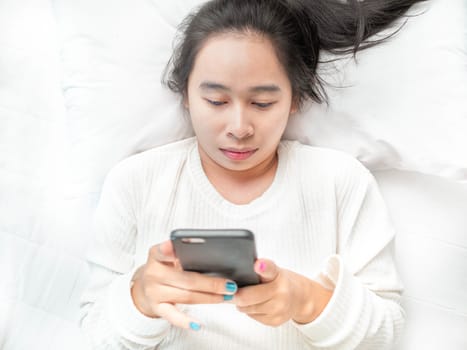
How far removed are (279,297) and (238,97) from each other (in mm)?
328

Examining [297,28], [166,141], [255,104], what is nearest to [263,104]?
[255,104]

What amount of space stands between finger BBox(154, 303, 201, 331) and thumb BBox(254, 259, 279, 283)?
13 cm

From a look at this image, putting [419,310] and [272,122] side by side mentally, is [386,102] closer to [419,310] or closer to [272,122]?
[272,122]

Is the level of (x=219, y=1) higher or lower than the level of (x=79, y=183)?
higher

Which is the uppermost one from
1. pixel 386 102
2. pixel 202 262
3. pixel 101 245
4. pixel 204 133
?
pixel 386 102

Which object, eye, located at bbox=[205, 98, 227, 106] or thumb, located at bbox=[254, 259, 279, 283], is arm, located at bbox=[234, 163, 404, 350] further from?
eye, located at bbox=[205, 98, 227, 106]

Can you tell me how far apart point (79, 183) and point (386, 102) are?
64 centimetres

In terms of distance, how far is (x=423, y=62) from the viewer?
119cm

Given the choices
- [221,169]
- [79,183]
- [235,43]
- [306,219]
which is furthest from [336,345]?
[79,183]

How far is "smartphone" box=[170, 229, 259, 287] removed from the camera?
809mm

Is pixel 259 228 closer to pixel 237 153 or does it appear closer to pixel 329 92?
pixel 237 153

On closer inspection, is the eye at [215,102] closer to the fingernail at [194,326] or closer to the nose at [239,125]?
the nose at [239,125]

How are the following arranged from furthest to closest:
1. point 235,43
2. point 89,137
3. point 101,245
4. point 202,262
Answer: point 89,137 < point 101,245 < point 235,43 < point 202,262

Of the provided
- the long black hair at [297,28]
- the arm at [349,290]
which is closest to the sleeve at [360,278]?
the arm at [349,290]
